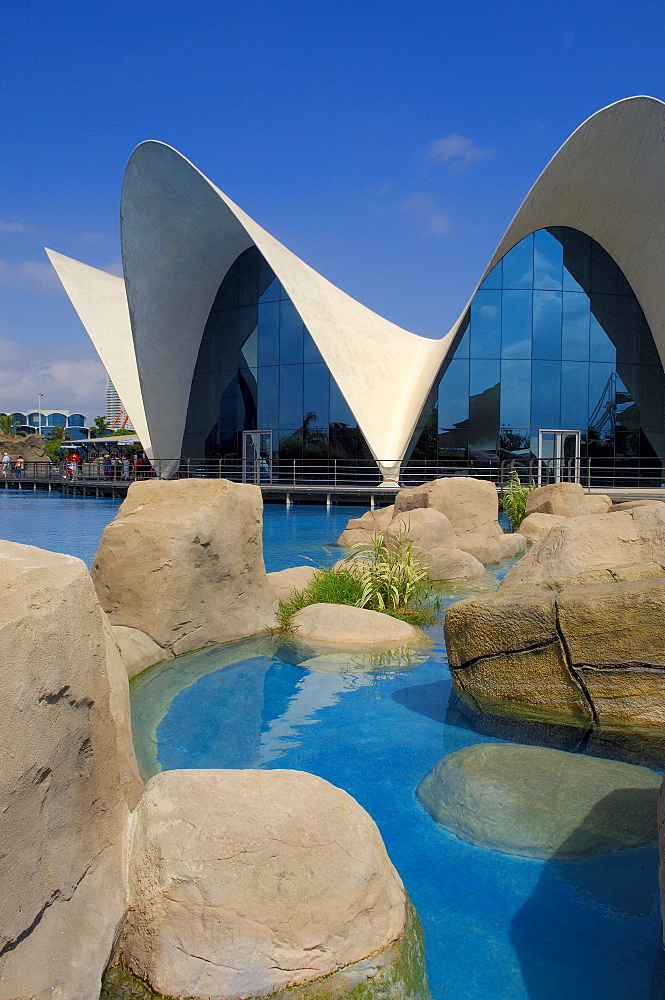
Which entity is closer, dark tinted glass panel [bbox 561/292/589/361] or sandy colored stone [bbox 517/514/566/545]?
sandy colored stone [bbox 517/514/566/545]

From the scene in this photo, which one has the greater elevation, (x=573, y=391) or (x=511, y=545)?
(x=573, y=391)

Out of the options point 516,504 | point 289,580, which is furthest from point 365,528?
point 516,504

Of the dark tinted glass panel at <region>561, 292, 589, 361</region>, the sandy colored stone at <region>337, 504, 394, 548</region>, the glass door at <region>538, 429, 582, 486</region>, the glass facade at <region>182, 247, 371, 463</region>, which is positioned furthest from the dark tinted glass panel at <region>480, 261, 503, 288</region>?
the sandy colored stone at <region>337, 504, 394, 548</region>

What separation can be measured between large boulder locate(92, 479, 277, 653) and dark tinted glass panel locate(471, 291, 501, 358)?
741 inches

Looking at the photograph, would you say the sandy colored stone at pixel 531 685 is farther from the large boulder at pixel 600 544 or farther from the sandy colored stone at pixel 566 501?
the sandy colored stone at pixel 566 501

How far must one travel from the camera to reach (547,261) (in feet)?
81.4

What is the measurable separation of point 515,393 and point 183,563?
20.0 metres

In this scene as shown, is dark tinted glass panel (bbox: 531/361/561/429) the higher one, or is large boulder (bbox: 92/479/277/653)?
dark tinted glass panel (bbox: 531/361/561/429)

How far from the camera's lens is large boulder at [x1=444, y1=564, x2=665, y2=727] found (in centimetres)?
461

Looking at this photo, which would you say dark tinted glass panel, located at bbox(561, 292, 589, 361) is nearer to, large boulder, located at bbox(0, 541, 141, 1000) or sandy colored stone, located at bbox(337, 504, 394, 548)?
sandy colored stone, located at bbox(337, 504, 394, 548)

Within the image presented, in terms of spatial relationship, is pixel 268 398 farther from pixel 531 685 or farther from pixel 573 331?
pixel 531 685

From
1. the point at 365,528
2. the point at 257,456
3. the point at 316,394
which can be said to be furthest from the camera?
the point at 257,456

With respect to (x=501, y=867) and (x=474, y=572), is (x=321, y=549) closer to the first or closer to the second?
(x=474, y=572)

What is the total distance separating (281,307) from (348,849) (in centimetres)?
2456
